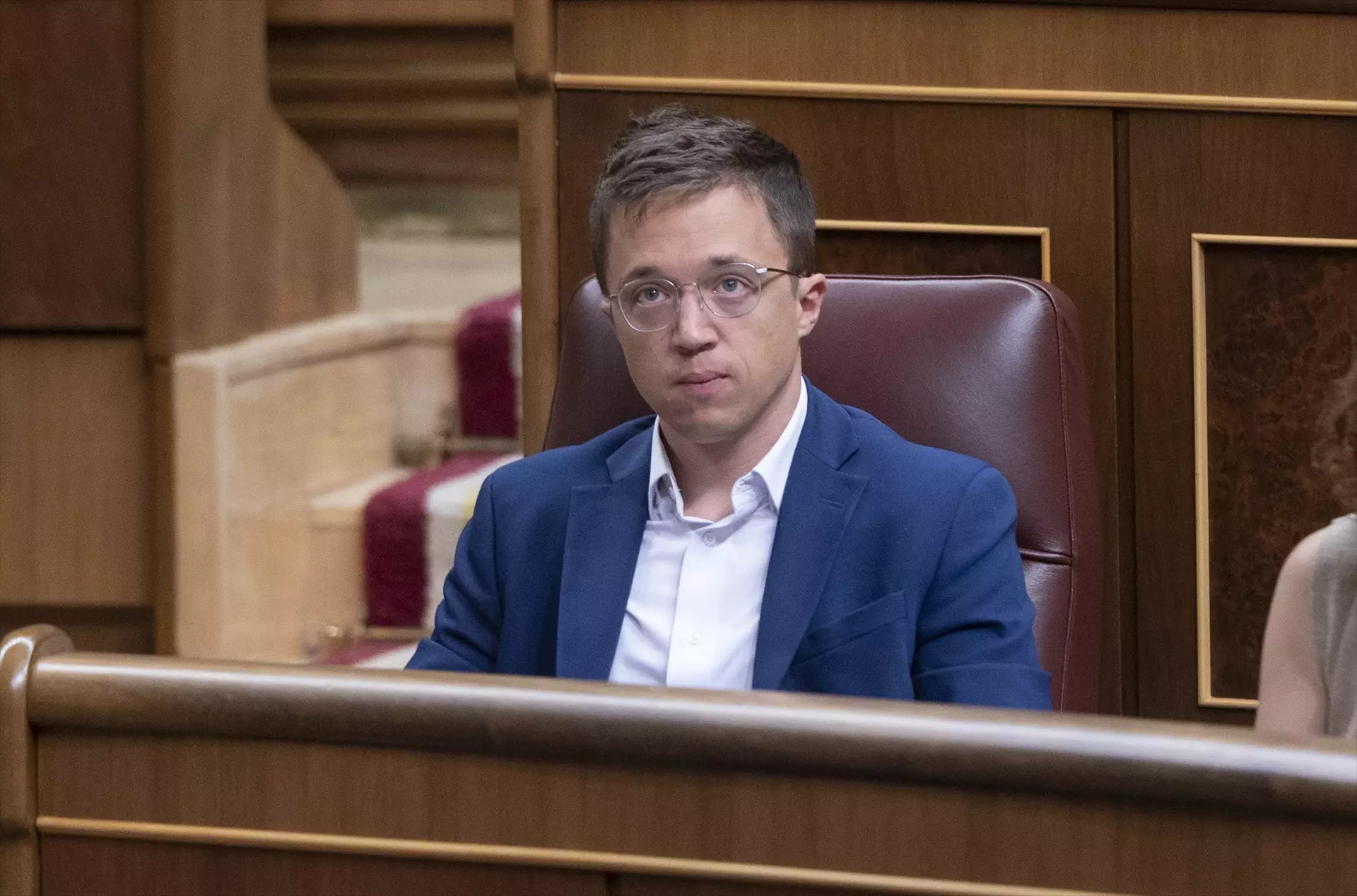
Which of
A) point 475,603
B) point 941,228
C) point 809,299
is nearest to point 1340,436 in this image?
point 941,228

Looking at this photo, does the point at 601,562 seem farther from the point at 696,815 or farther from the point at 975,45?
the point at 975,45

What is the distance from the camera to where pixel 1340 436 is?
5.62 feet

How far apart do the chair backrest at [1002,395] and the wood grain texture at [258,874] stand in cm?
65

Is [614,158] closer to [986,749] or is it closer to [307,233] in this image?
[986,749]

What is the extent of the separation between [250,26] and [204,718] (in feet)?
5.85

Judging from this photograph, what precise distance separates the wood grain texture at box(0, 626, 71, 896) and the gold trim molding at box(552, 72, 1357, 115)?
3.54 feet

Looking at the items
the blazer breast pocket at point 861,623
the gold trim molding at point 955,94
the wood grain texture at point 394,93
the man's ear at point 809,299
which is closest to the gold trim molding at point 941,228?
the gold trim molding at point 955,94

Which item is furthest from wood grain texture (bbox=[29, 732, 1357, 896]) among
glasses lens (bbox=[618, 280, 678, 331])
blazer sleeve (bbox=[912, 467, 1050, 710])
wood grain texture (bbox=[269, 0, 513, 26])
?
wood grain texture (bbox=[269, 0, 513, 26])

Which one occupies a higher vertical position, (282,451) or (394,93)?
(394,93)

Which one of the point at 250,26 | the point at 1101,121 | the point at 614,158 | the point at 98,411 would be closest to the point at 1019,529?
the point at 614,158

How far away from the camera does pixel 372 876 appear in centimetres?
77

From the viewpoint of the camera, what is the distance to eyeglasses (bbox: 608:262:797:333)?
1206mm

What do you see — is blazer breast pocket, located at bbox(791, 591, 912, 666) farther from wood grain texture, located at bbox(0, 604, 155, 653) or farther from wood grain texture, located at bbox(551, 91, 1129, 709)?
wood grain texture, located at bbox(0, 604, 155, 653)

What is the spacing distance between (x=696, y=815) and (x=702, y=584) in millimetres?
490
